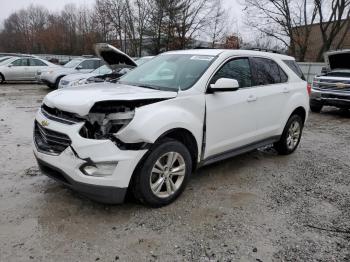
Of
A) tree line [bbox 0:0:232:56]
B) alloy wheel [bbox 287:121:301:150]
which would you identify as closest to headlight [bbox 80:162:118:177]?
alloy wheel [bbox 287:121:301:150]

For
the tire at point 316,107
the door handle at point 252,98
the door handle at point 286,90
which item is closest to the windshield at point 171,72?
the door handle at point 252,98

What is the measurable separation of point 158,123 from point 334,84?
8817 millimetres

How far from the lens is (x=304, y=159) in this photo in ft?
18.5

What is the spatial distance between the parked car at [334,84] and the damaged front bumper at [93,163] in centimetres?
877

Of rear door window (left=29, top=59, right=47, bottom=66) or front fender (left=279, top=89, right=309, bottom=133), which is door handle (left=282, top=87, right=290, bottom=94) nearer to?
front fender (left=279, top=89, right=309, bottom=133)

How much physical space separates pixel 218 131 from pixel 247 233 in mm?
1348

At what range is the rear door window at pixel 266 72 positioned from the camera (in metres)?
4.81

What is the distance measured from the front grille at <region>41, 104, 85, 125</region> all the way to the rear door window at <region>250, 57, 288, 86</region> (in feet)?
8.79

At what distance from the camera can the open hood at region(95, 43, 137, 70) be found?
21.9ft

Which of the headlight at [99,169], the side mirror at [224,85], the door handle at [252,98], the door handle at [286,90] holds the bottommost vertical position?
the headlight at [99,169]

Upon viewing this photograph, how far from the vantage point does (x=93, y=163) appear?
10.1ft

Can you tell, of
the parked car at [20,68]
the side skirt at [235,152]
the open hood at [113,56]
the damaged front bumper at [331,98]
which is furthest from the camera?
the parked car at [20,68]

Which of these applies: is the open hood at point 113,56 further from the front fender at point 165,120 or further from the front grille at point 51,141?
the front grille at point 51,141

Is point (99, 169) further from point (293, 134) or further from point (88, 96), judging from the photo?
point (293, 134)
